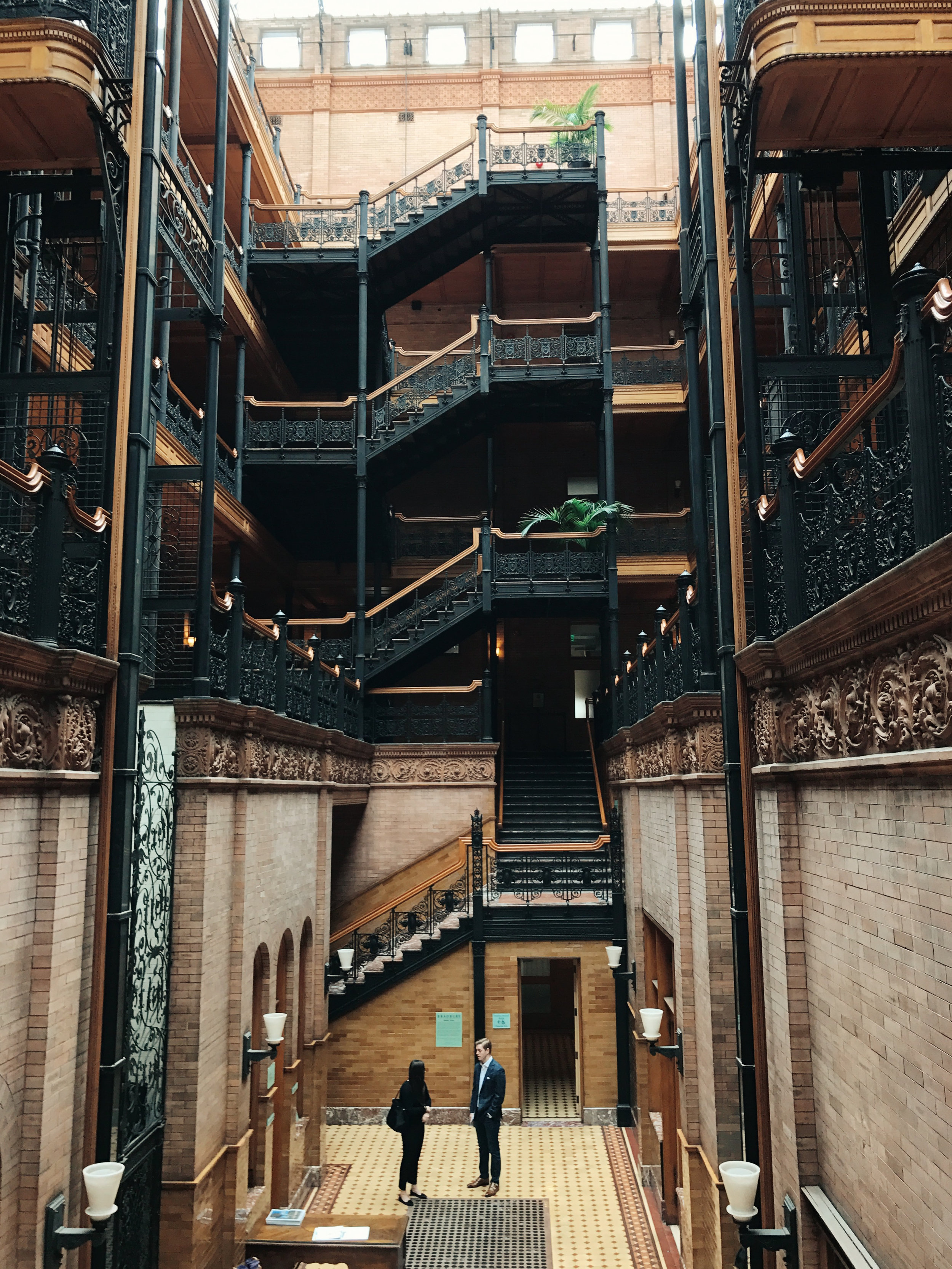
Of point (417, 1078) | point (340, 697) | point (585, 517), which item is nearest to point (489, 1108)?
point (417, 1078)

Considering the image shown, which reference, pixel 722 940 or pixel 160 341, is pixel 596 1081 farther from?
pixel 160 341

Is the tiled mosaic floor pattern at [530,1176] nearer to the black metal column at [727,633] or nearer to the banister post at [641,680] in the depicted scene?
the black metal column at [727,633]

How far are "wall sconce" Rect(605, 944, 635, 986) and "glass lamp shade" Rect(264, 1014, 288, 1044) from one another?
549cm

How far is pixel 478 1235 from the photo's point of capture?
10.7 meters

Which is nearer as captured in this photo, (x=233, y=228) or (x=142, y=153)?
(x=142, y=153)

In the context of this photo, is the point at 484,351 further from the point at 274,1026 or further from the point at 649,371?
the point at 274,1026

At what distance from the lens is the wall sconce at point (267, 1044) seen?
9.63m

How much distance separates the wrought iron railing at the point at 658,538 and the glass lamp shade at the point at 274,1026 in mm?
14776

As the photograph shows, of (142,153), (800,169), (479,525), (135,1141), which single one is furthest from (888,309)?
(479,525)

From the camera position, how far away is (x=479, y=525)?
24.0m

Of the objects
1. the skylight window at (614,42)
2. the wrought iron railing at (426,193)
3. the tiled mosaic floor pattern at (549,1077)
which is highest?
the skylight window at (614,42)

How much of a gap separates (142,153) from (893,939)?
7.70 metres

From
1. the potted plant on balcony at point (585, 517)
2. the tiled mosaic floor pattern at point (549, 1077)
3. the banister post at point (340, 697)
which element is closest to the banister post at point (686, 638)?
the banister post at point (340, 697)

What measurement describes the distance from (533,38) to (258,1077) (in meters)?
27.9
